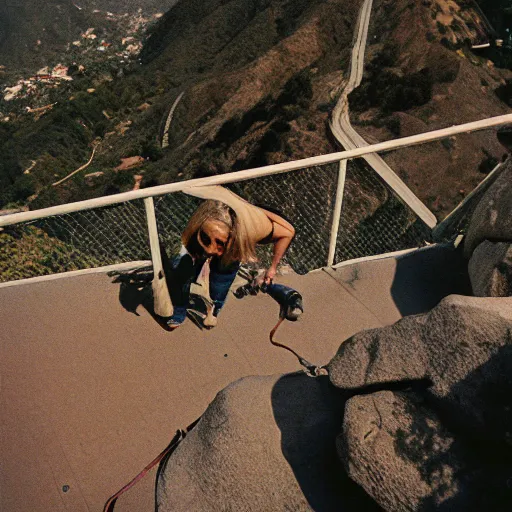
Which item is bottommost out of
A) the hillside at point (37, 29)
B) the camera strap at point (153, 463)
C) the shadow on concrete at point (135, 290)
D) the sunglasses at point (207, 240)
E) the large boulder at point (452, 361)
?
the hillside at point (37, 29)

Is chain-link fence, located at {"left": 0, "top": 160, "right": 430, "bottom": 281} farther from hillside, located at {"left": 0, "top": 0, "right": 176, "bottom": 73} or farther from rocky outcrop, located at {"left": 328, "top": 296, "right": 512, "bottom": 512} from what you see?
hillside, located at {"left": 0, "top": 0, "right": 176, "bottom": 73}

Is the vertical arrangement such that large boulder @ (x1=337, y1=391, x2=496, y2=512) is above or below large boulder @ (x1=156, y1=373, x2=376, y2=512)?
above

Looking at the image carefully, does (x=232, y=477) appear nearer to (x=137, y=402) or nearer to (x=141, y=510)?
(x=141, y=510)

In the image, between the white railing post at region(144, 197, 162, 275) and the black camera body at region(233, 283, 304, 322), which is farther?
the black camera body at region(233, 283, 304, 322)

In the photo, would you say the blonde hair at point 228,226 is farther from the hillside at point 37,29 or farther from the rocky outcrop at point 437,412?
the hillside at point 37,29

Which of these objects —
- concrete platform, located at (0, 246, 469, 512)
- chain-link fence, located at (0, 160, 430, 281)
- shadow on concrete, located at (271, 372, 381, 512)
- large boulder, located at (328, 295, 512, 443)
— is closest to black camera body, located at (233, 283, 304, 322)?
concrete platform, located at (0, 246, 469, 512)

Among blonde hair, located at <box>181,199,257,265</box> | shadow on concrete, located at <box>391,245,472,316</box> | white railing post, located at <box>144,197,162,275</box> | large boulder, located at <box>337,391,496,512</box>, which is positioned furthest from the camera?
shadow on concrete, located at <box>391,245,472,316</box>

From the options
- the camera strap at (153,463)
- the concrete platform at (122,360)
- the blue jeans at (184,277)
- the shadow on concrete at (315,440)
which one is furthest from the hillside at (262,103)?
the camera strap at (153,463)

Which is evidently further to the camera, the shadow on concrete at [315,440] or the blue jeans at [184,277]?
the blue jeans at [184,277]
